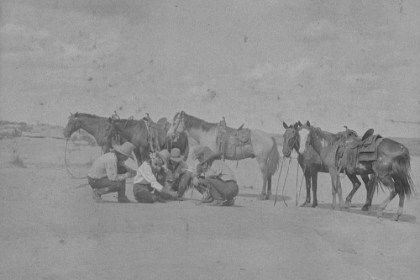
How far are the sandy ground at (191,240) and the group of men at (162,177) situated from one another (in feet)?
1.11

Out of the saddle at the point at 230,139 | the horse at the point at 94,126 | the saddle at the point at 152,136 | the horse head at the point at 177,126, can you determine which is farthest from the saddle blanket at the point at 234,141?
the horse at the point at 94,126

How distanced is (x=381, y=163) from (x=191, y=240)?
4.47 metres

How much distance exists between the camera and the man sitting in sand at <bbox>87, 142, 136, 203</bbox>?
10.6 m

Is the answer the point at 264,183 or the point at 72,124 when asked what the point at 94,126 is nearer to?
the point at 72,124

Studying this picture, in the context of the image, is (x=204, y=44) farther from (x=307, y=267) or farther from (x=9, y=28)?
(x=307, y=267)

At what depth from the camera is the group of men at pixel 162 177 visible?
10.7 meters

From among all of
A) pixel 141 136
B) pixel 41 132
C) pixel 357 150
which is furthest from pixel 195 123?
pixel 41 132

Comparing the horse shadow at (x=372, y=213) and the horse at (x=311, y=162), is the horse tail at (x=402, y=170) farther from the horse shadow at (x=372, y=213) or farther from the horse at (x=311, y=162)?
the horse at (x=311, y=162)

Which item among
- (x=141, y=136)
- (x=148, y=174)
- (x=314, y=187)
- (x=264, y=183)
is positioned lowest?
(x=264, y=183)

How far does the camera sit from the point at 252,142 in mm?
13703

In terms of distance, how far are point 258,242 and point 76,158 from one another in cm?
1532

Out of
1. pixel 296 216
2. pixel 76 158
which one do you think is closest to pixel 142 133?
pixel 296 216

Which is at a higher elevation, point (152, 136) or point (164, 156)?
point (152, 136)

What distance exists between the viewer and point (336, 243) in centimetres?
854
